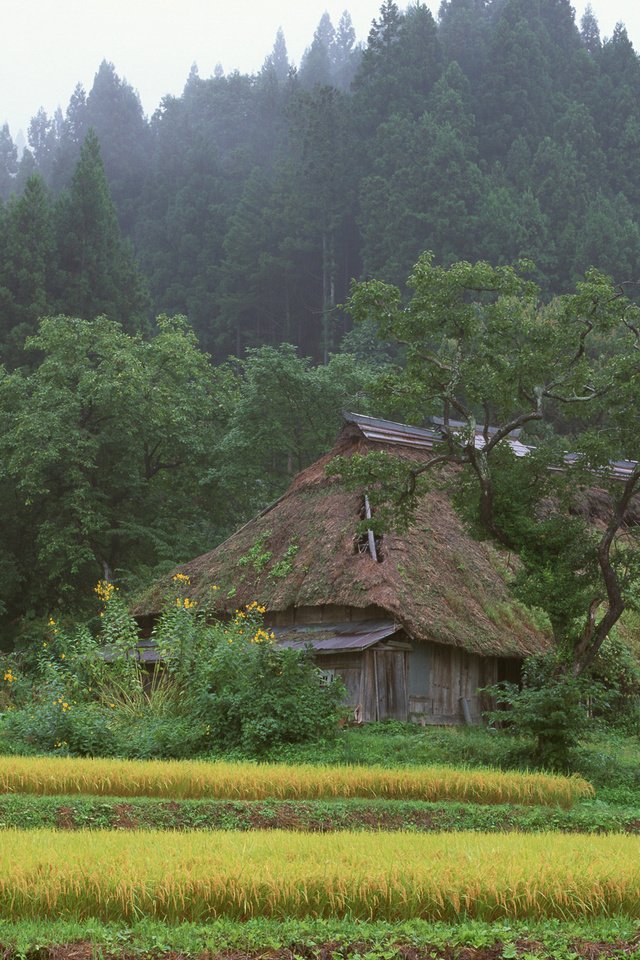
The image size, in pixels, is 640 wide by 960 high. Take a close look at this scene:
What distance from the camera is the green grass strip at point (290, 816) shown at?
1197 cm

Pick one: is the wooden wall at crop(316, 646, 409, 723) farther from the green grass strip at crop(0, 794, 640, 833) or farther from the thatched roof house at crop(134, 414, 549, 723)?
the green grass strip at crop(0, 794, 640, 833)

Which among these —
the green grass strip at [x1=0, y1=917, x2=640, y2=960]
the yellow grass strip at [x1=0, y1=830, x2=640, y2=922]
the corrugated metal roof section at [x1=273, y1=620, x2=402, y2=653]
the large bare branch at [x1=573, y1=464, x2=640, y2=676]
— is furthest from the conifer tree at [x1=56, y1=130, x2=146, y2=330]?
the green grass strip at [x1=0, y1=917, x2=640, y2=960]

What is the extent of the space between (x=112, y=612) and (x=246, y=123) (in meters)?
73.2

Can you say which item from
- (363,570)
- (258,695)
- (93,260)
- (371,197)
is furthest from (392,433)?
(371,197)

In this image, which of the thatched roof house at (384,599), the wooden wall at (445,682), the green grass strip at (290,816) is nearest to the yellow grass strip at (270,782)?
the green grass strip at (290,816)

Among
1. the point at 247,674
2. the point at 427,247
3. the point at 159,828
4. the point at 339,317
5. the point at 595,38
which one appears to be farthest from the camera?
the point at 595,38

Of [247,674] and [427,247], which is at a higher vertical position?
[427,247]

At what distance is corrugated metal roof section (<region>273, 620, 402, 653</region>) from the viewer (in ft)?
72.4

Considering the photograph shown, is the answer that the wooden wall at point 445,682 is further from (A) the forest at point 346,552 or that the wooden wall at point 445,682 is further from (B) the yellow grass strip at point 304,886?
(B) the yellow grass strip at point 304,886

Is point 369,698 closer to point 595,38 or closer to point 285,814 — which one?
point 285,814

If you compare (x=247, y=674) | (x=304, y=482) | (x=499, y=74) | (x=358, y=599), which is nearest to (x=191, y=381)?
(x=304, y=482)

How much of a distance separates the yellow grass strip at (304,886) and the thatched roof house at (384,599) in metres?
13.5

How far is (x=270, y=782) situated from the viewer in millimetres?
14094

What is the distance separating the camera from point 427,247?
51.8 m
